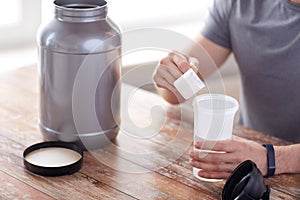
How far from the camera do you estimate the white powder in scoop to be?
1374 mm

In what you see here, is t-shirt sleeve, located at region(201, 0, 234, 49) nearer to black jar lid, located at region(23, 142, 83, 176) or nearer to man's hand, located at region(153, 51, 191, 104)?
man's hand, located at region(153, 51, 191, 104)

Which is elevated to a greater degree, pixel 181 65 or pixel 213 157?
pixel 181 65

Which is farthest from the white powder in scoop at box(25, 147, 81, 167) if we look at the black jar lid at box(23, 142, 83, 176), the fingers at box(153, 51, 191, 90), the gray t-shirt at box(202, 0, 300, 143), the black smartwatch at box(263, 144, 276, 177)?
the gray t-shirt at box(202, 0, 300, 143)

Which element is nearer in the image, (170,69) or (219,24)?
(170,69)

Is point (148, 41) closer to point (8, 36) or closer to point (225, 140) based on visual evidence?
point (225, 140)

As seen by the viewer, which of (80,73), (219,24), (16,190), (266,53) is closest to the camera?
(16,190)

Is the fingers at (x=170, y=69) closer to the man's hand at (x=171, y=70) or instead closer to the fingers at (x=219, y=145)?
the man's hand at (x=171, y=70)

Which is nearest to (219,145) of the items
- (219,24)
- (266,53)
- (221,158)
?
(221,158)

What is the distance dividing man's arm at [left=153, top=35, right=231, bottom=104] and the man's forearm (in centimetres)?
25

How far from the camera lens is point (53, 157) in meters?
1.40

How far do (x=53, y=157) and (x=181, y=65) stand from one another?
1.16 ft

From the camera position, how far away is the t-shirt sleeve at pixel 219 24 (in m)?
1.83

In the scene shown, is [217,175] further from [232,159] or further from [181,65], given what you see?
[181,65]

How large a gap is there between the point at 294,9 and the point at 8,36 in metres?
1.21
